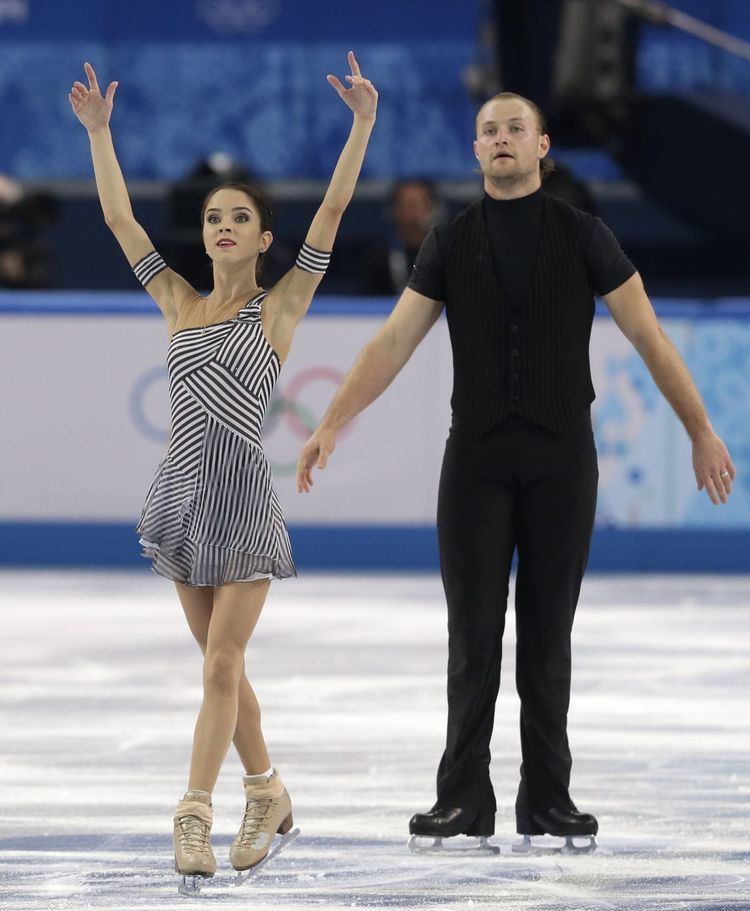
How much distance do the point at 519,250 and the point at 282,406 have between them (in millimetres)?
5744

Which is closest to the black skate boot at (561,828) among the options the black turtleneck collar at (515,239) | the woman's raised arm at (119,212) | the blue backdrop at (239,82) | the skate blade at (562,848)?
the skate blade at (562,848)

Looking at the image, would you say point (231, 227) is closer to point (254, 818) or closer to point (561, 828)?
point (254, 818)

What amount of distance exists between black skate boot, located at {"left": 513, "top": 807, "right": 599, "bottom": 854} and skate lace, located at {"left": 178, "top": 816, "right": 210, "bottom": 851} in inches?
28.6

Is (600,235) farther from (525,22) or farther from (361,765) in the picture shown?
(525,22)

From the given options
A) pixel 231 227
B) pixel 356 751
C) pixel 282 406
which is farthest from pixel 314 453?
pixel 282 406

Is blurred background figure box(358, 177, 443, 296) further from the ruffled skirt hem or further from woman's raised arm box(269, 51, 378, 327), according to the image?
the ruffled skirt hem

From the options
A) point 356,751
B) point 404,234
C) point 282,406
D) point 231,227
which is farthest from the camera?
point 404,234

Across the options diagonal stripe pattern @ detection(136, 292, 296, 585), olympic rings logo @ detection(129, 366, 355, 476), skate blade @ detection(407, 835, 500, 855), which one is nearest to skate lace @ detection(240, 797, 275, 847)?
skate blade @ detection(407, 835, 500, 855)

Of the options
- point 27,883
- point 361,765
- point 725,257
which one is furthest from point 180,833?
point 725,257

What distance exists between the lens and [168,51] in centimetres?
1570

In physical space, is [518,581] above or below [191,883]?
above

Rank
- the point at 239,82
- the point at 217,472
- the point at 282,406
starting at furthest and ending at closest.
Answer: the point at 239,82 < the point at 282,406 < the point at 217,472

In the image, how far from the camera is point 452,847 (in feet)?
13.7

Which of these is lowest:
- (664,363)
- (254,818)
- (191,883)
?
(191,883)
